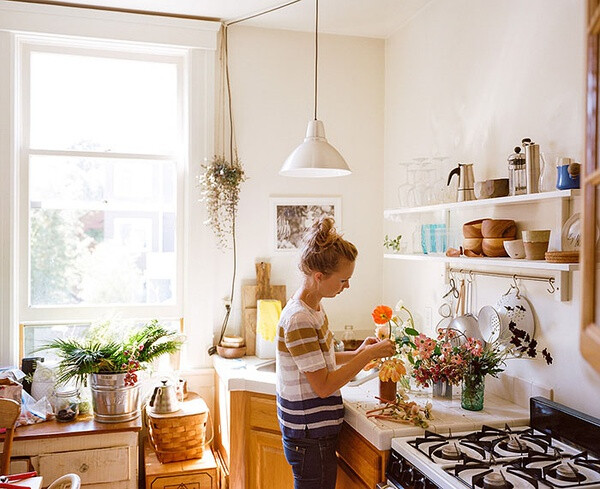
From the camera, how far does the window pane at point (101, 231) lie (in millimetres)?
3199

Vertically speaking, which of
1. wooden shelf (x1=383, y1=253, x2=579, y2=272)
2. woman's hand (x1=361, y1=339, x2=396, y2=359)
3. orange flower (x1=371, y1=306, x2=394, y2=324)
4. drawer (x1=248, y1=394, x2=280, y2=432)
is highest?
wooden shelf (x1=383, y1=253, x2=579, y2=272)

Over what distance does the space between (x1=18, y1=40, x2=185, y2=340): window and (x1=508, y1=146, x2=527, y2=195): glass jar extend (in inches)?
71.4

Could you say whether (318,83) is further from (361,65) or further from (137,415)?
(137,415)

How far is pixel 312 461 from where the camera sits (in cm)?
212

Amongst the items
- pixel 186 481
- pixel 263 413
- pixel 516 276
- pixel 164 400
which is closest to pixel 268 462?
pixel 263 413

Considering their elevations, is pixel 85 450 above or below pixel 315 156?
below

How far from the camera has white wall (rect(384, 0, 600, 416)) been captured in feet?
6.93

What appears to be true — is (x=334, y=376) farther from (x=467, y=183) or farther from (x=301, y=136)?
(x=301, y=136)

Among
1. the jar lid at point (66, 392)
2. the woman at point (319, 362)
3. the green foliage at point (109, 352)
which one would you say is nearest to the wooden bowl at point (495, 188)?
the woman at point (319, 362)

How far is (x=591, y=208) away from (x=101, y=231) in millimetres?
2739

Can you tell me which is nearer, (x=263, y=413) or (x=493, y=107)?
(x=493, y=107)

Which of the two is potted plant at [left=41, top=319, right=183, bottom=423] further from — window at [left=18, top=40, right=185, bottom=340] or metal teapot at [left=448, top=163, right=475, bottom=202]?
metal teapot at [left=448, top=163, right=475, bottom=202]

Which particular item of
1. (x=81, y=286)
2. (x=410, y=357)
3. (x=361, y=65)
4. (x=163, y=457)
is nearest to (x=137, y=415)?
(x=163, y=457)

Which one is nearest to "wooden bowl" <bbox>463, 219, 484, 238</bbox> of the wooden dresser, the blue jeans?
the blue jeans
